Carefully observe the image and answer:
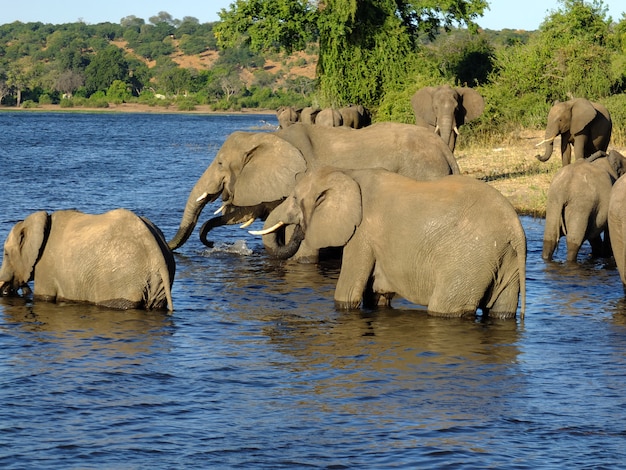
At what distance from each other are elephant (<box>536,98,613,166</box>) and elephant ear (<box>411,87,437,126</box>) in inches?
103

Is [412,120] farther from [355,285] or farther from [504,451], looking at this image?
[504,451]

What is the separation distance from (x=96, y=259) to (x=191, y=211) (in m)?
3.84

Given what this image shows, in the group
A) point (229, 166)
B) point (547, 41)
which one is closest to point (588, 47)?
point (547, 41)

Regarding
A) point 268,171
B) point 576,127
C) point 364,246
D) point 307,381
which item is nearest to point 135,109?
point 576,127

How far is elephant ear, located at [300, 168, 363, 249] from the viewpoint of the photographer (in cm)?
1012

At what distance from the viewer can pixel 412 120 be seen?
31.4 metres

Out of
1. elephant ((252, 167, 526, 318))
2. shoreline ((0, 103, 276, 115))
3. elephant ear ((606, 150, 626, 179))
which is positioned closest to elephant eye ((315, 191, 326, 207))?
elephant ((252, 167, 526, 318))

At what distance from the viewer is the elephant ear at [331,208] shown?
10.1 m

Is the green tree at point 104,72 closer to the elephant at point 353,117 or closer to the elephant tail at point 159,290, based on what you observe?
the elephant at point 353,117

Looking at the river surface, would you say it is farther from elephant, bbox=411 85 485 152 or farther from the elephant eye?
elephant, bbox=411 85 485 152

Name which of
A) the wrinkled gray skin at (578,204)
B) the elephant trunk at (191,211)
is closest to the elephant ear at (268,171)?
the elephant trunk at (191,211)

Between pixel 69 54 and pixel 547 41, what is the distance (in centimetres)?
11453

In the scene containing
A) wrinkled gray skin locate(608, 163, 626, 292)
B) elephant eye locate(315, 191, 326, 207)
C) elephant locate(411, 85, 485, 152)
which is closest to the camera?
elephant eye locate(315, 191, 326, 207)

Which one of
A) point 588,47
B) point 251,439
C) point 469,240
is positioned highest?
point 588,47
